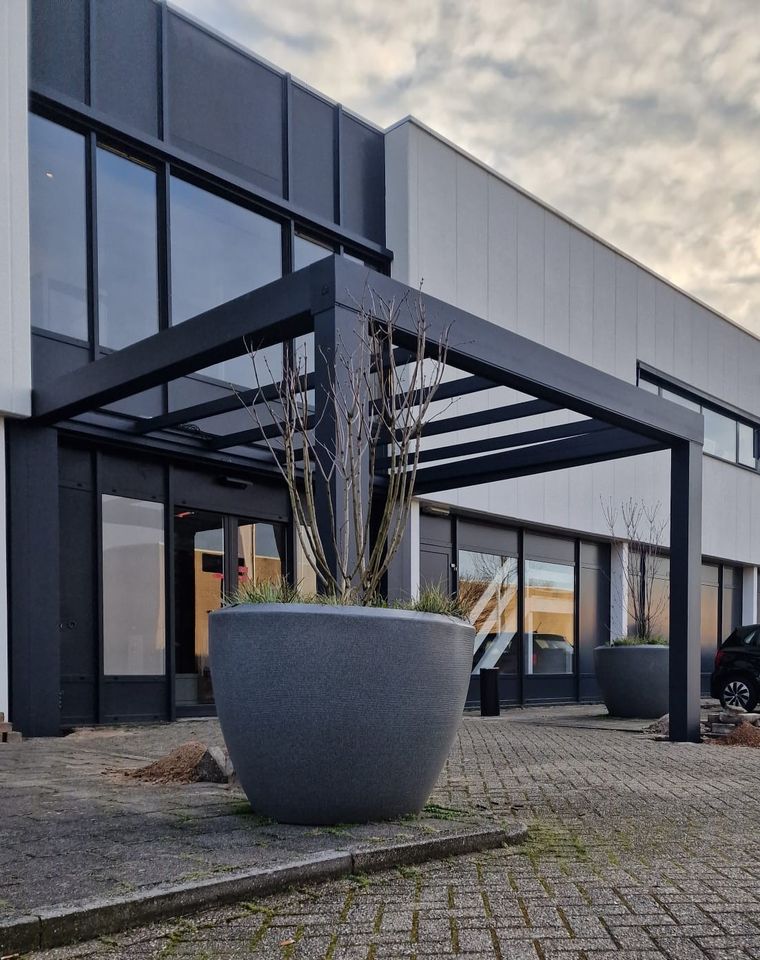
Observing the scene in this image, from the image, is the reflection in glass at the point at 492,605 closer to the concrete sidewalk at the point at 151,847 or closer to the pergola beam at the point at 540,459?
the pergola beam at the point at 540,459

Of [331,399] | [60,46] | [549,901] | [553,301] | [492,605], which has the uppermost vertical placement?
[60,46]

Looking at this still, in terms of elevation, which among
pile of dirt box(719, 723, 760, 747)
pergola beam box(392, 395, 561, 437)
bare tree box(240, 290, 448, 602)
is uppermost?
pergola beam box(392, 395, 561, 437)

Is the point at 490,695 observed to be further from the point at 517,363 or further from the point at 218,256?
the point at 218,256

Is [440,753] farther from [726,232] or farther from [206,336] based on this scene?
[726,232]

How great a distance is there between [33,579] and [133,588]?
1.44 metres

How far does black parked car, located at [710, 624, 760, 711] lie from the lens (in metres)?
13.8

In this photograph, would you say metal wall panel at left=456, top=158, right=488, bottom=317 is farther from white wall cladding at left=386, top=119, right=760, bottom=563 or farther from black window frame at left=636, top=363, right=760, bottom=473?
black window frame at left=636, top=363, right=760, bottom=473

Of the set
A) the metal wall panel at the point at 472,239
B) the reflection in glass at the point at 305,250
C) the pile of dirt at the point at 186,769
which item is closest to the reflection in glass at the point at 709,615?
the metal wall panel at the point at 472,239

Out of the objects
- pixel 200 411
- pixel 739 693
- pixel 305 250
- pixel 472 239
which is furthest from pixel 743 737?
pixel 472 239

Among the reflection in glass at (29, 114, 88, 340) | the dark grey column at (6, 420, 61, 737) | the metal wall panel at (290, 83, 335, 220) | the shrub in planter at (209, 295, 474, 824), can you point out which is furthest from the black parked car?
the shrub in planter at (209, 295, 474, 824)

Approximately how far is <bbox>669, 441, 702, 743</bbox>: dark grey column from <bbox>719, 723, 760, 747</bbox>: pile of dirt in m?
0.36

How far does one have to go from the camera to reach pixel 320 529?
5.70m

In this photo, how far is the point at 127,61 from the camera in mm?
10812

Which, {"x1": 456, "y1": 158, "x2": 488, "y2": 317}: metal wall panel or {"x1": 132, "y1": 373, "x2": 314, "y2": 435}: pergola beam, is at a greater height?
{"x1": 456, "y1": 158, "x2": 488, "y2": 317}: metal wall panel
